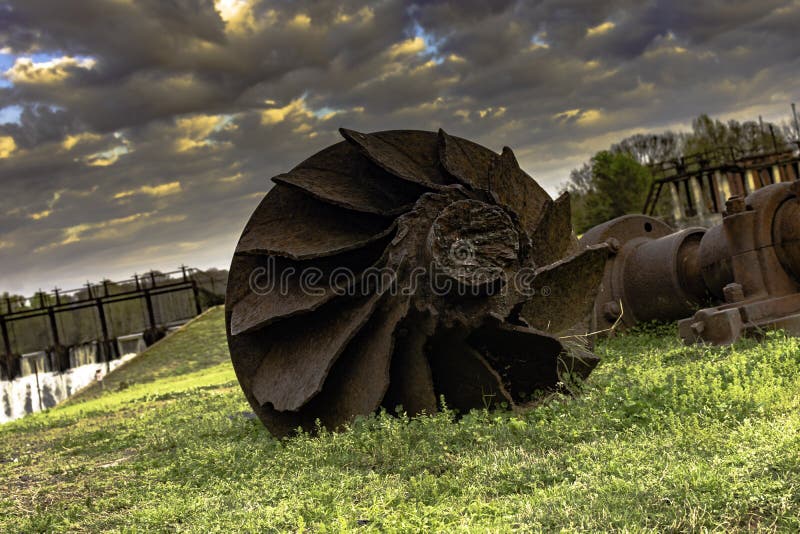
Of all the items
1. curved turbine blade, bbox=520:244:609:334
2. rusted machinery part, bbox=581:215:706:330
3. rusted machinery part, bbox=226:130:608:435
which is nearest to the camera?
rusted machinery part, bbox=226:130:608:435

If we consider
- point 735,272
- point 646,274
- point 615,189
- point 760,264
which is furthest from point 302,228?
point 615,189

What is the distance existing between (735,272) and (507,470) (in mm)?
4796

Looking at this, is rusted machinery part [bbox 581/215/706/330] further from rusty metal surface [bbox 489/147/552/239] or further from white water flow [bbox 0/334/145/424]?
white water flow [bbox 0/334/145/424]

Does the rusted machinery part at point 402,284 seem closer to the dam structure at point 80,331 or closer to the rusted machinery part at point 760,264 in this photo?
the rusted machinery part at point 760,264

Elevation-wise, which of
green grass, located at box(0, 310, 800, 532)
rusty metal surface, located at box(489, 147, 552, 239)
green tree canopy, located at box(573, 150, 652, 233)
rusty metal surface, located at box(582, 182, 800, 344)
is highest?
green tree canopy, located at box(573, 150, 652, 233)

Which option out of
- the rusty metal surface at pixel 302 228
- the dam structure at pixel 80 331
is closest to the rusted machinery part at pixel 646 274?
the rusty metal surface at pixel 302 228

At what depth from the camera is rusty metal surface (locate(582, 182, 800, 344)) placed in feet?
23.4

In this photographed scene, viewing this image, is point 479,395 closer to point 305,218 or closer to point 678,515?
point 305,218

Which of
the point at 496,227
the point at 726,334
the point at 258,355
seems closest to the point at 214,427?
the point at 258,355

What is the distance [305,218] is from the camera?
608cm

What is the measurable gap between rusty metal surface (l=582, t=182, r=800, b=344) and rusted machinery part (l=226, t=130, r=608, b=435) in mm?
1932

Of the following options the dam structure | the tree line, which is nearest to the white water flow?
the dam structure

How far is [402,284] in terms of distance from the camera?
5.27 metres

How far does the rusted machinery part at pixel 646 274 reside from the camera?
861cm
